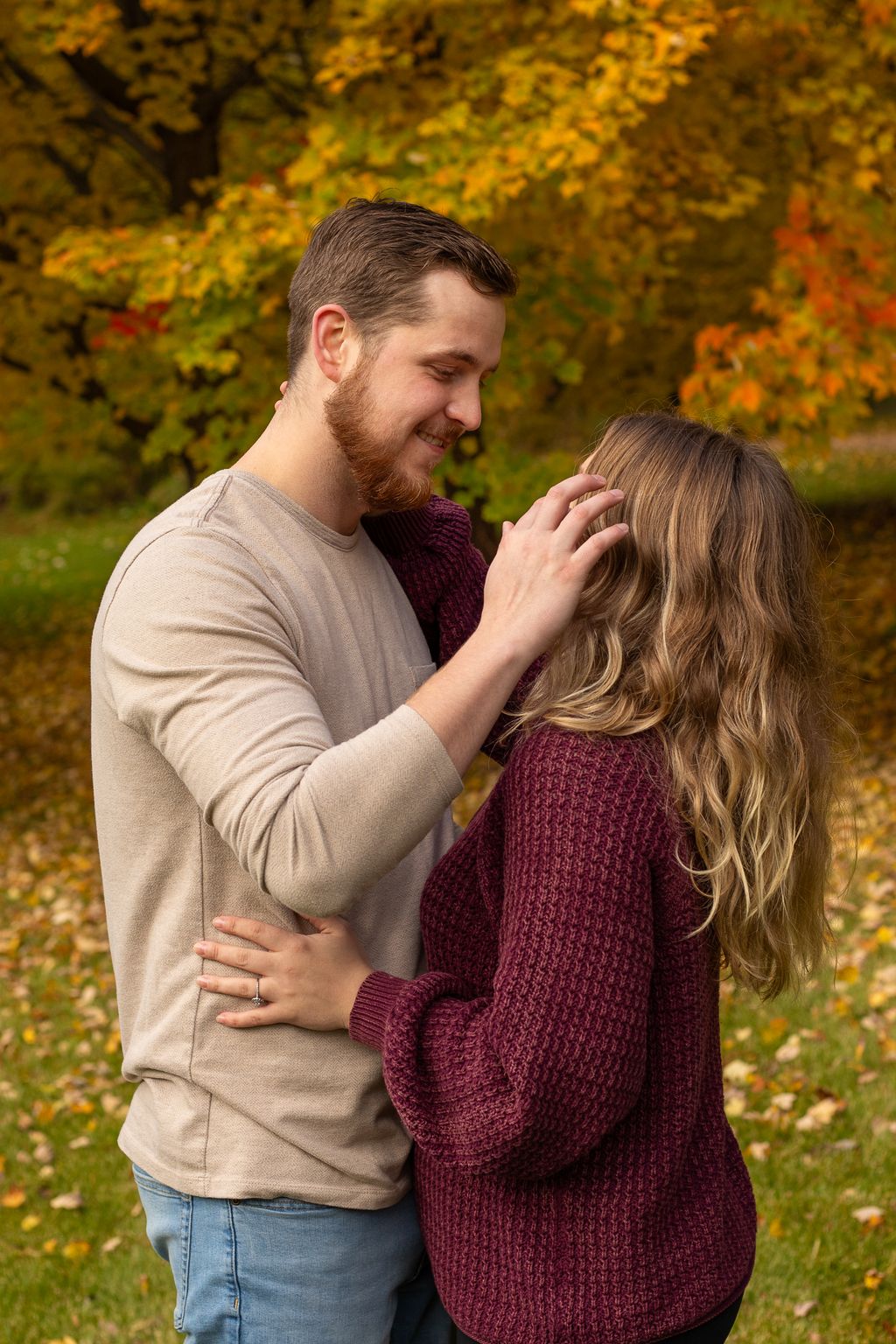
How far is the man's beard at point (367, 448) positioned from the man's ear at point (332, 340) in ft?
0.10

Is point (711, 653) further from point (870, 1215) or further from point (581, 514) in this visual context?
point (870, 1215)

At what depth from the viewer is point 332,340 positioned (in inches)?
80.3

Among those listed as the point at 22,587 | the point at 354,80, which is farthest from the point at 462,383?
the point at 22,587

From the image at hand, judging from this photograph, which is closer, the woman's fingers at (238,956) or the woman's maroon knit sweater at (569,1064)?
the woman's maroon knit sweater at (569,1064)

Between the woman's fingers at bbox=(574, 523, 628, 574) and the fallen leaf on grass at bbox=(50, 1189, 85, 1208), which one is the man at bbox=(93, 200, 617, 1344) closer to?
the woman's fingers at bbox=(574, 523, 628, 574)

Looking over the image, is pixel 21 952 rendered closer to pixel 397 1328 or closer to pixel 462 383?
pixel 397 1328

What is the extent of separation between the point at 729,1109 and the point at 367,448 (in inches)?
130

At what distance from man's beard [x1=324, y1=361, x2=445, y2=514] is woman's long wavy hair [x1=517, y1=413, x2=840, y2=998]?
0.31 meters

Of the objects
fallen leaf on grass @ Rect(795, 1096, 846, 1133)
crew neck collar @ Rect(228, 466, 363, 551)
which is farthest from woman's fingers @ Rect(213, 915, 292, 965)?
fallen leaf on grass @ Rect(795, 1096, 846, 1133)

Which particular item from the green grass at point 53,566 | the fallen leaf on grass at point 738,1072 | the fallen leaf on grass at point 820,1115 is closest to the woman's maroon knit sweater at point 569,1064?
the fallen leaf on grass at point 820,1115

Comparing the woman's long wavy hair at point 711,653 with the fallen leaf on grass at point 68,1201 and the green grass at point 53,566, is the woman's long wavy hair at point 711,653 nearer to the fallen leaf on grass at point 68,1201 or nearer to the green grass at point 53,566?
the fallen leaf on grass at point 68,1201

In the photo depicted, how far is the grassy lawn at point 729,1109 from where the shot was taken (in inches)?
145

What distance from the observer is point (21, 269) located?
9.23 metres

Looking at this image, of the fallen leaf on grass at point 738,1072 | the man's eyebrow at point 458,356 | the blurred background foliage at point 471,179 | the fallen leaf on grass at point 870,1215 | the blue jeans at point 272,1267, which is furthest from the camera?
the blurred background foliage at point 471,179
